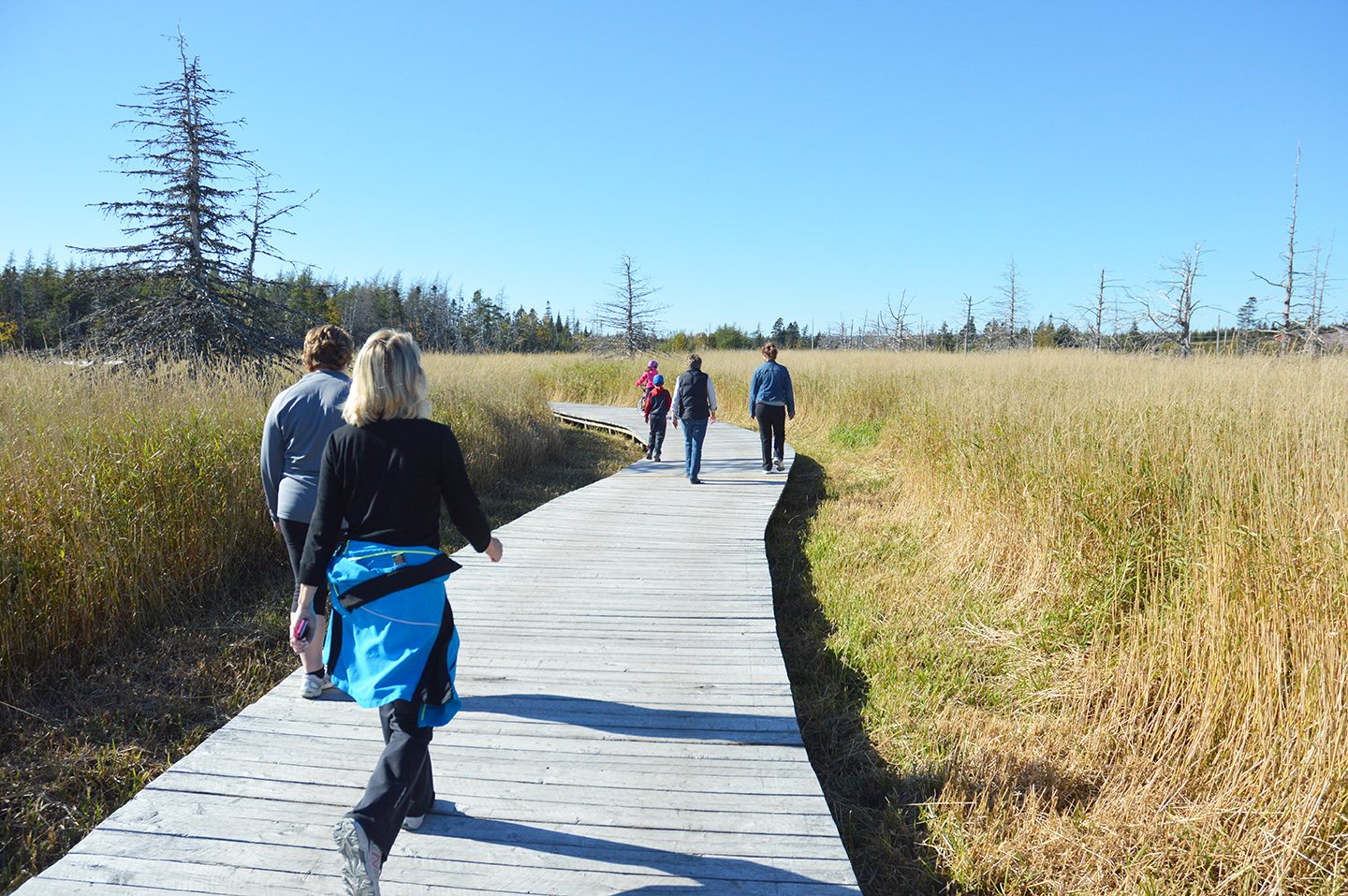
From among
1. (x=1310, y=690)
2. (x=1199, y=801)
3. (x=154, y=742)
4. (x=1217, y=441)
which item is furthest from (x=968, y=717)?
(x=154, y=742)

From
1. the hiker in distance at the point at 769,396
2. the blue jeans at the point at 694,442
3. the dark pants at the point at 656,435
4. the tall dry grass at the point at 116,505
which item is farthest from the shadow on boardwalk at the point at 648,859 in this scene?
the dark pants at the point at 656,435

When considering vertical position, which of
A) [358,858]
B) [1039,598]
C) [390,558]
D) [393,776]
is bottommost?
[1039,598]

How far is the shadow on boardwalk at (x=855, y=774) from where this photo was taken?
304 centimetres

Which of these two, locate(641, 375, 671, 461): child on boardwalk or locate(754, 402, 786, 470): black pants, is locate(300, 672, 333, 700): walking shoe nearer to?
locate(754, 402, 786, 470): black pants

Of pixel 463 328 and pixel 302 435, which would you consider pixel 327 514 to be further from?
pixel 463 328

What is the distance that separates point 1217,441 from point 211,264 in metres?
12.0

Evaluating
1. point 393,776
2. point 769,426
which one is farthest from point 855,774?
point 769,426

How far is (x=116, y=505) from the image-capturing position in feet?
16.6

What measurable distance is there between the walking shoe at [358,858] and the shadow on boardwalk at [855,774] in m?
1.65

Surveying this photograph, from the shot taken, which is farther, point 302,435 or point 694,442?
point 694,442

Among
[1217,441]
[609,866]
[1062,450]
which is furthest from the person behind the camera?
[1062,450]

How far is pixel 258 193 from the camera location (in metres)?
11.1

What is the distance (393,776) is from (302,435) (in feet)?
6.05

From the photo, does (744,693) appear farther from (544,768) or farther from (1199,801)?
(1199,801)
